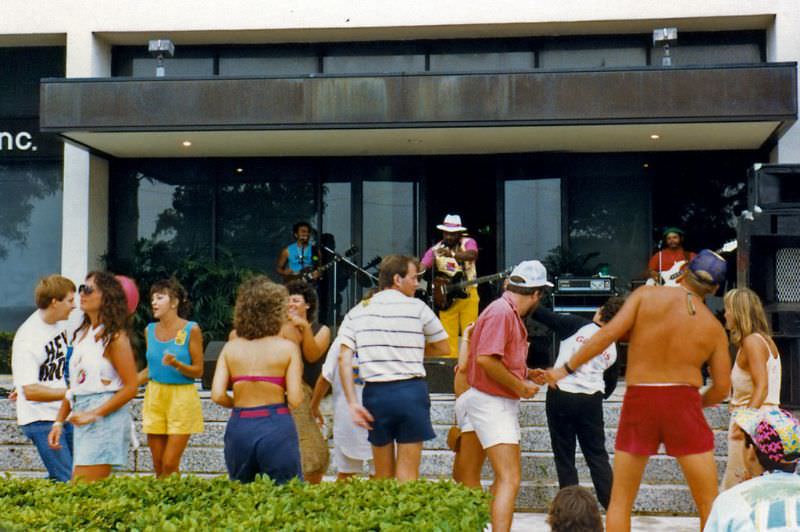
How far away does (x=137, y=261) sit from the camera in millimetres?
14867

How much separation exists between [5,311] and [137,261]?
2.40 meters

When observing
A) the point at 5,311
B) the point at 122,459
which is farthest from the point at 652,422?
the point at 5,311

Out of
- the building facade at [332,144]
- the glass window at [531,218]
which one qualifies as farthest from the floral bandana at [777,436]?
the glass window at [531,218]

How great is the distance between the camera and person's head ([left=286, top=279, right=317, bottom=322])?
6.96m

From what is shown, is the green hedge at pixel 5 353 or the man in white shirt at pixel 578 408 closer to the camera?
the man in white shirt at pixel 578 408

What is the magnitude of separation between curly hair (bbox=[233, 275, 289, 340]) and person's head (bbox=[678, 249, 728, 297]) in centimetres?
234

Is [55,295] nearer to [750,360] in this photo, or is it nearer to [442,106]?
[750,360]

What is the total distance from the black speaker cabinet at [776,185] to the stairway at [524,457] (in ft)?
6.36

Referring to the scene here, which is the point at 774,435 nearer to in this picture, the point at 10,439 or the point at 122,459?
the point at 122,459

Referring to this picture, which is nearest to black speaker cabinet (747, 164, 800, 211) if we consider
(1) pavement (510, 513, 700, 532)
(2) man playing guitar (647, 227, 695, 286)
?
(1) pavement (510, 513, 700, 532)

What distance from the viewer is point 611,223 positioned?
14758 mm

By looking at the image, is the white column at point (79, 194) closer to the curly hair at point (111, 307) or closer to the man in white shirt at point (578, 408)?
the curly hair at point (111, 307)

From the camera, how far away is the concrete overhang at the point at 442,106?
12047 mm

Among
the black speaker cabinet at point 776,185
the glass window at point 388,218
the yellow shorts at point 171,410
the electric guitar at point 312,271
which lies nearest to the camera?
the yellow shorts at point 171,410
